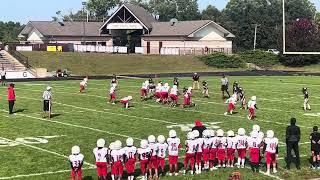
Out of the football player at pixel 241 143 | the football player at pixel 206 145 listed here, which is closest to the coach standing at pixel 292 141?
the football player at pixel 241 143

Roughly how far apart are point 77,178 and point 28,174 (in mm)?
2090

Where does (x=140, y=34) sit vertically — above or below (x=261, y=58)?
above

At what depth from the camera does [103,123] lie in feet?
81.9

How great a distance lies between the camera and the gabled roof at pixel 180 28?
79250mm

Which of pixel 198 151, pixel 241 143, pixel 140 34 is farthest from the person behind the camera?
pixel 140 34

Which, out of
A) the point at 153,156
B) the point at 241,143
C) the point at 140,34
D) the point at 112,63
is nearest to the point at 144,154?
the point at 153,156

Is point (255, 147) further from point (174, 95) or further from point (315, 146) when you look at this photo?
point (174, 95)

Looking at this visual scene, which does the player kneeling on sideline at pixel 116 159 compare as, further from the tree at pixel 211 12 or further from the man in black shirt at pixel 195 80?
the tree at pixel 211 12

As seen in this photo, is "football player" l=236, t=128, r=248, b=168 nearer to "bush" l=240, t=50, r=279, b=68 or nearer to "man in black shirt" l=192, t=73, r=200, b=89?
"man in black shirt" l=192, t=73, r=200, b=89

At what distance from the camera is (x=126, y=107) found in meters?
29.9

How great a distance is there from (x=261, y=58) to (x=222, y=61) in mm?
6774

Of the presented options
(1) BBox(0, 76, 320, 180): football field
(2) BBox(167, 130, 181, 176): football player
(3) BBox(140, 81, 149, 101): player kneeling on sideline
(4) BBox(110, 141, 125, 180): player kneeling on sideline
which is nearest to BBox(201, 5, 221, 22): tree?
(1) BBox(0, 76, 320, 180): football field

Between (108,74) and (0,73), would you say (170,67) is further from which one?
(0,73)

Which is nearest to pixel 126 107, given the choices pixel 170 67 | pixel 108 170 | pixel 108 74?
pixel 108 170
